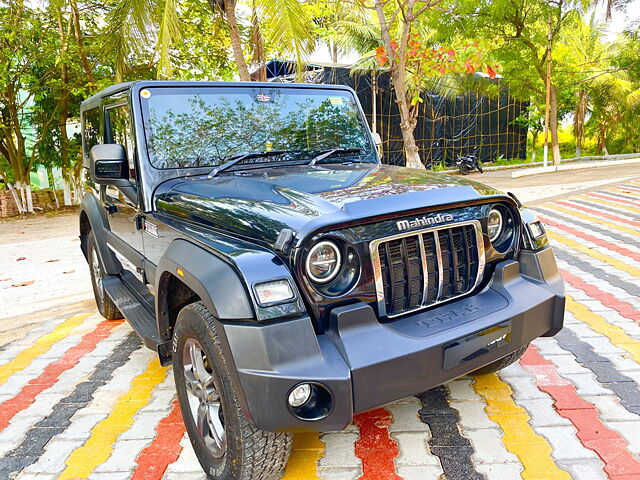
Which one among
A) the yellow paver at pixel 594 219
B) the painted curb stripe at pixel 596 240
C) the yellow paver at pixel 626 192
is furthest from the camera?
the yellow paver at pixel 626 192

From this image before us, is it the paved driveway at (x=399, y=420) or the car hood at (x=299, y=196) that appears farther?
the paved driveway at (x=399, y=420)

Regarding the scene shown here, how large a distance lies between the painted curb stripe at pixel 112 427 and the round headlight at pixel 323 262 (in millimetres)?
1525

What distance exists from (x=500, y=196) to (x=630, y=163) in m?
20.9

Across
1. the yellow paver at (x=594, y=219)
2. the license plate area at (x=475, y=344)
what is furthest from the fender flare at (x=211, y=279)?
the yellow paver at (x=594, y=219)

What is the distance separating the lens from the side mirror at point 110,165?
3.13m

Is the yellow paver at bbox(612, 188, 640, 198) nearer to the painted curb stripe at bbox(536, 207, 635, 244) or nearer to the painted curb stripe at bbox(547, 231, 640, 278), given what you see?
the painted curb stripe at bbox(536, 207, 635, 244)

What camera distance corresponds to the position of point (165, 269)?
2.55 meters

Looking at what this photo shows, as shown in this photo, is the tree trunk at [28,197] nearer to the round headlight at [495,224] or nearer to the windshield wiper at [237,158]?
the windshield wiper at [237,158]

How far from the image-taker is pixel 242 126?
11.0 feet

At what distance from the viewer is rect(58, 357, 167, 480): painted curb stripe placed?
103 inches

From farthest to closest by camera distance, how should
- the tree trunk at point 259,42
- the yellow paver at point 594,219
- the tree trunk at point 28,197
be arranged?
the tree trunk at point 28,197, the tree trunk at point 259,42, the yellow paver at point 594,219

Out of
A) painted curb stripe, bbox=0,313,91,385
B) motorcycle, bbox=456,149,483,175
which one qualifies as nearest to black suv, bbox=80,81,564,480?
painted curb stripe, bbox=0,313,91,385

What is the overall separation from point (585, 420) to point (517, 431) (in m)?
0.37

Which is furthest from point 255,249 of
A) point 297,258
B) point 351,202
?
point 351,202
